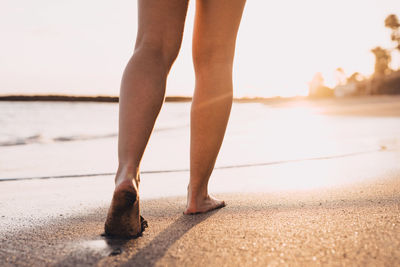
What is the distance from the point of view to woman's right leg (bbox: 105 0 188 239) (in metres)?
0.95

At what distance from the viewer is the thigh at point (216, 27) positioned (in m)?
1.26

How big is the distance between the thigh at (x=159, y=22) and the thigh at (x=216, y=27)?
0.44 ft

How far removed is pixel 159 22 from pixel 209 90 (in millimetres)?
304

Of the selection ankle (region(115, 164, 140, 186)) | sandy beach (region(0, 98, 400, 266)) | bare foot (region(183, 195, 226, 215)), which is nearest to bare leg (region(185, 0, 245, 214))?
bare foot (region(183, 195, 226, 215))

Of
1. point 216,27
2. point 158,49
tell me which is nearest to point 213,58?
point 216,27

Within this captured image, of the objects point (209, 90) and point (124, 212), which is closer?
point (124, 212)

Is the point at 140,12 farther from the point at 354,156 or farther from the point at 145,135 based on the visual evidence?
the point at 354,156

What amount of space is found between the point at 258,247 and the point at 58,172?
Answer: 5.76 ft

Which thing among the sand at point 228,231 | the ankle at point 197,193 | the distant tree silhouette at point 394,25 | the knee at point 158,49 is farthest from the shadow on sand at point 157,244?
the distant tree silhouette at point 394,25

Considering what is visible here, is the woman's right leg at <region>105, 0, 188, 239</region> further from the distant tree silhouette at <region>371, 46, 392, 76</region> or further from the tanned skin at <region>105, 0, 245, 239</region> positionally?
the distant tree silhouette at <region>371, 46, 392, 76</region>

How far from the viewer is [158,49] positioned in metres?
1.13

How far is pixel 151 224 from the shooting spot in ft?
3.67

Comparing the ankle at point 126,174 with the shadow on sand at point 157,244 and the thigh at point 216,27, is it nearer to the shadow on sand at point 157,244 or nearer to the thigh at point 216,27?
the shadow on sand at point 157,244

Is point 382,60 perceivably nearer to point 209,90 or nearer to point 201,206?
point 209,90
